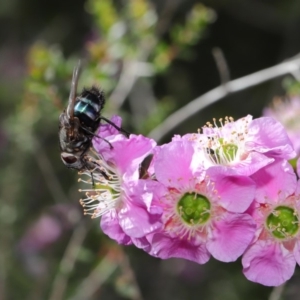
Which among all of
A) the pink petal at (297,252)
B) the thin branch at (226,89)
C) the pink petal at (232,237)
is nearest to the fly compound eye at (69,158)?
the pink petal at (232,237)

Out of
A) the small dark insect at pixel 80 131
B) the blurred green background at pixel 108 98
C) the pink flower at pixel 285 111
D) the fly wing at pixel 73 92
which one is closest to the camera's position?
the fly wing at pixel 73 92

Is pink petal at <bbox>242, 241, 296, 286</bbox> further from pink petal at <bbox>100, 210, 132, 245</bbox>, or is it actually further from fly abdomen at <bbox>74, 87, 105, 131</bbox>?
fly abdomen at <bbox>74, 87, 105, 131</bbox>

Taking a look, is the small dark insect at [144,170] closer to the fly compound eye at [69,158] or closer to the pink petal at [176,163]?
the pink petal at [176,163]

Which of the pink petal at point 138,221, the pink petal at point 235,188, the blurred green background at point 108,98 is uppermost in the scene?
the pink petal at point 138,221

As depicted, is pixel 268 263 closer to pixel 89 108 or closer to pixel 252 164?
pixel 252 164

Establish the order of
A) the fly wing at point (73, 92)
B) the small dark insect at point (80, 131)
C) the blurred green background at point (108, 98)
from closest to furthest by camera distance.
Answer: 1. the fly wing at point (73, 92)
2. the small dark insect at point (80, 131)
3. the blurred green background at point (108, 98)

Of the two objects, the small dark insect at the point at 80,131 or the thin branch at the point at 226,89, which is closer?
the small dark insect at the point at 80,131

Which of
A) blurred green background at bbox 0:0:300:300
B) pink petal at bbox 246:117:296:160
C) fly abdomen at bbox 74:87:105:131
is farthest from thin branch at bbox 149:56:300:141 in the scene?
pink petal at bbox 246:117:296:160

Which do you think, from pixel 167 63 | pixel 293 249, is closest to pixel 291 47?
pixel 167 63
